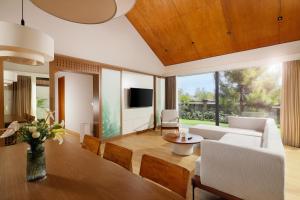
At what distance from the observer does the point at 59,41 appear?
11.9ft

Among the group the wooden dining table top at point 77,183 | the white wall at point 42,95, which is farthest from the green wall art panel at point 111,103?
the wooden dining table top at point 77,183

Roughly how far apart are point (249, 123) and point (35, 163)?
4652 mm

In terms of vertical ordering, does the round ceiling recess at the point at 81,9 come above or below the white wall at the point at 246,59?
below

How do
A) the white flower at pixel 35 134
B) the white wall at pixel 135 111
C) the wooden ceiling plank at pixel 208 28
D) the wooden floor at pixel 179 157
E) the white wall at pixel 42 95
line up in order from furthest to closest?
the white wall at pixel 135 111, the wooden ceiling plank at pixel 208 28, the white wall at pixel 42 95, the wooden floor at pixel 179 157, the white flower at pixel 35 134

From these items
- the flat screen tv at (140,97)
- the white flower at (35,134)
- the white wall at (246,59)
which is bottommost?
the white flower at (35,134)

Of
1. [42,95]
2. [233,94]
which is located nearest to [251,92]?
[233,94]

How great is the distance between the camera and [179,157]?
3420 mm

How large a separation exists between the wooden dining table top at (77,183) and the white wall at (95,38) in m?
2.93

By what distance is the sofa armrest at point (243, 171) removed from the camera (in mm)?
1503

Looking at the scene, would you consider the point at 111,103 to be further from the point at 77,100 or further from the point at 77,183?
the point at 77,183

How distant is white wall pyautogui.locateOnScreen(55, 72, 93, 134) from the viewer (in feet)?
16.0

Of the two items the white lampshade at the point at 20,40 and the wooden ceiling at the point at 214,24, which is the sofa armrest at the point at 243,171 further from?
the wooden ceiling at the point at 214,24

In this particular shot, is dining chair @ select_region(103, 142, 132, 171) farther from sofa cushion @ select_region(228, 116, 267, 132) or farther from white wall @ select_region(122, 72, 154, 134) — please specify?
sofa cushion @ select_region(228, 116, 267, 132)

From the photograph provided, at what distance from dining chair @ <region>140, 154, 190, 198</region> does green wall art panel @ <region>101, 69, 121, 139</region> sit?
11.2 feet
